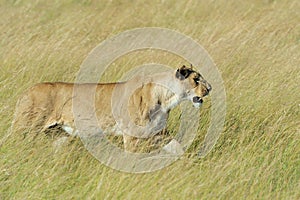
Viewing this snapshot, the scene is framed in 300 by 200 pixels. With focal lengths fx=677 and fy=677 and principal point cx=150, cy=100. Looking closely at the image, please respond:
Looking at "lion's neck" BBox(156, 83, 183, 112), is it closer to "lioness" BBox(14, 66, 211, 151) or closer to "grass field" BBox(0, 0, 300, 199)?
"lioness" BBox(14, 66, 211, 151)

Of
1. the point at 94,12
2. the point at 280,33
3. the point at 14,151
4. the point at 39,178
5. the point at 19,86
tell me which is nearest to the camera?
the point at 39,178

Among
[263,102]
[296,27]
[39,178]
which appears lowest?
[39,178]

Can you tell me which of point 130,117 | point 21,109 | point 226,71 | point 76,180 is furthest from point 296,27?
point 76,180

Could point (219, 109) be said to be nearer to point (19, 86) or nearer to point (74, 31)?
point (19, 86)

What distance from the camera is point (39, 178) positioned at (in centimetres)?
506

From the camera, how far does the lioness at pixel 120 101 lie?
20.2 ft

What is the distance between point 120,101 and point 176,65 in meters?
1.72

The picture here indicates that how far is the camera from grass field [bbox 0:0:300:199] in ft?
16.3

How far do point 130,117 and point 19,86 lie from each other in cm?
154

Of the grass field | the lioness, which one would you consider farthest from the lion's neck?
the grass field

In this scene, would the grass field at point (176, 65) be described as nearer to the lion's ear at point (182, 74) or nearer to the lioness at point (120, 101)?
the lioness at point (120, 101)

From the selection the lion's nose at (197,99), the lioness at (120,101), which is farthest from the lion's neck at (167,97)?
the lion's nose at (197,99)

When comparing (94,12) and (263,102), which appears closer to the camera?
(263,102)

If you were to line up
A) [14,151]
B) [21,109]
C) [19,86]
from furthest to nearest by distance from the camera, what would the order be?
[19,86] < [21,109] < [14,151]
